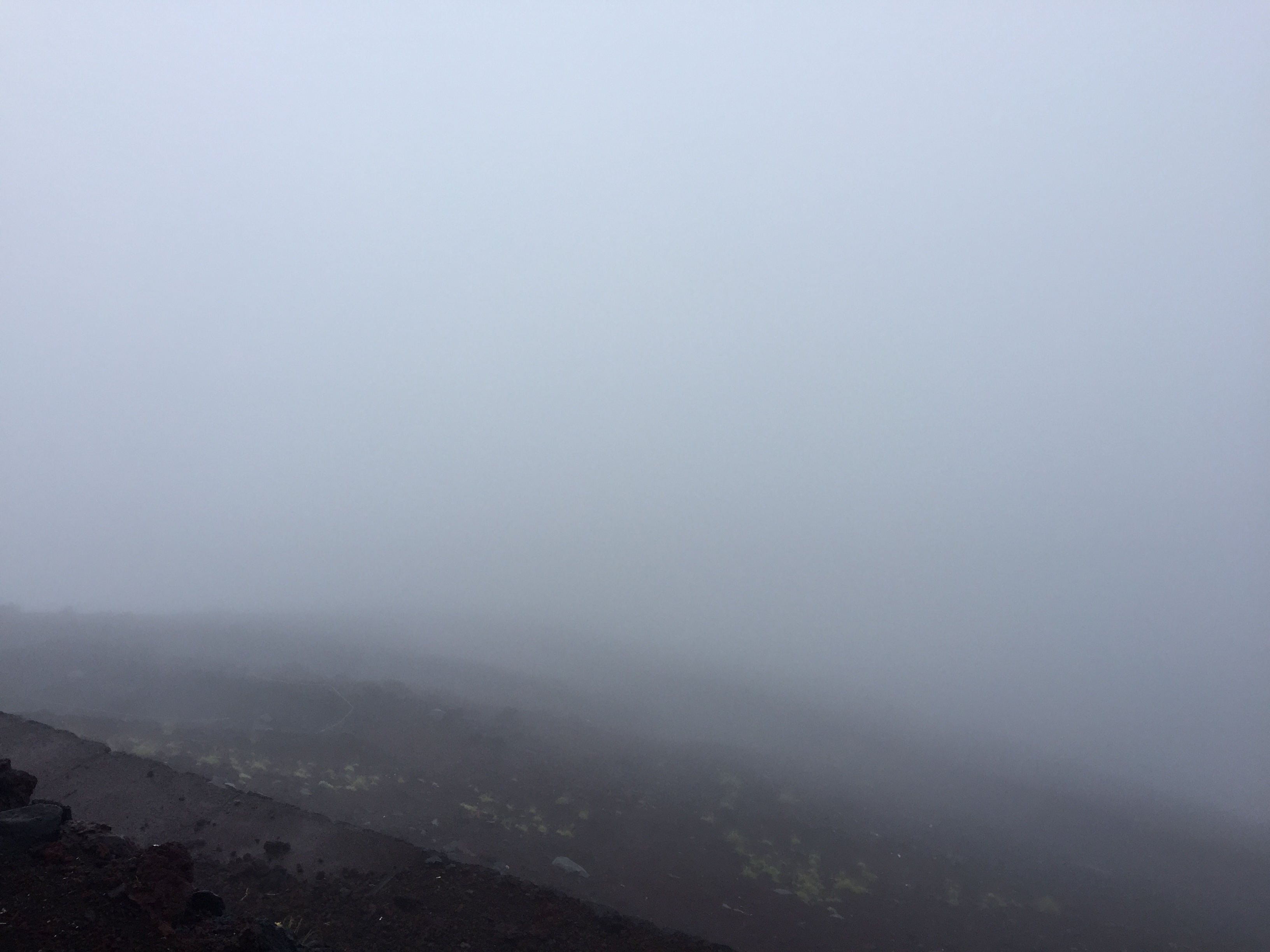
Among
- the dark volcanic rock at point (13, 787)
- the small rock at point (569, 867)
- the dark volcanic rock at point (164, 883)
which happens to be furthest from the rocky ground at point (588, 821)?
the dark volcanic rock at point (13, 787)

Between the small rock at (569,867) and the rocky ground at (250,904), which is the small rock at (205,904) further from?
the small rock at (569,867)

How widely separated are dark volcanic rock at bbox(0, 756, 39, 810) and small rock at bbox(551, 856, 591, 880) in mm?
9726

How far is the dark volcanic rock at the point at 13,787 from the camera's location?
29.3ft

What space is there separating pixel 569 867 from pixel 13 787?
1022 centimetres

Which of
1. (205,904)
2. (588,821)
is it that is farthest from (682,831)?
(205,904)

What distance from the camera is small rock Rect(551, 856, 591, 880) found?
14.8 m

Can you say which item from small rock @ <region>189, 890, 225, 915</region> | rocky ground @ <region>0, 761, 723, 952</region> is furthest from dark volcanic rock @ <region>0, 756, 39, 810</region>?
small rock @ <region>189, 890, 225, 915</region>

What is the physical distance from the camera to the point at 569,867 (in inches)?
592

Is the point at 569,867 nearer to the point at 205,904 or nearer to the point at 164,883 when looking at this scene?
the point at 205,904

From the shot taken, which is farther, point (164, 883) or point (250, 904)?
point (250, 904)

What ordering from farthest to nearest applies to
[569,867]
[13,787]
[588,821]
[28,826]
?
1. [588,821]
2. [569,867]
3. [13,787]
4. [28,826]

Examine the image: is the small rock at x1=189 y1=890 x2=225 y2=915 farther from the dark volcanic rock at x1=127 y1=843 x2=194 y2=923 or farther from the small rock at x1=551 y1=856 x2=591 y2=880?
the small rock at x1=551 y1=856 x2=591 y2=880

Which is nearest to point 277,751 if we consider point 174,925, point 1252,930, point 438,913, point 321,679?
point 321,679

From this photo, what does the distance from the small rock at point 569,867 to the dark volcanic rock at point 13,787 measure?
9726 millimetres
